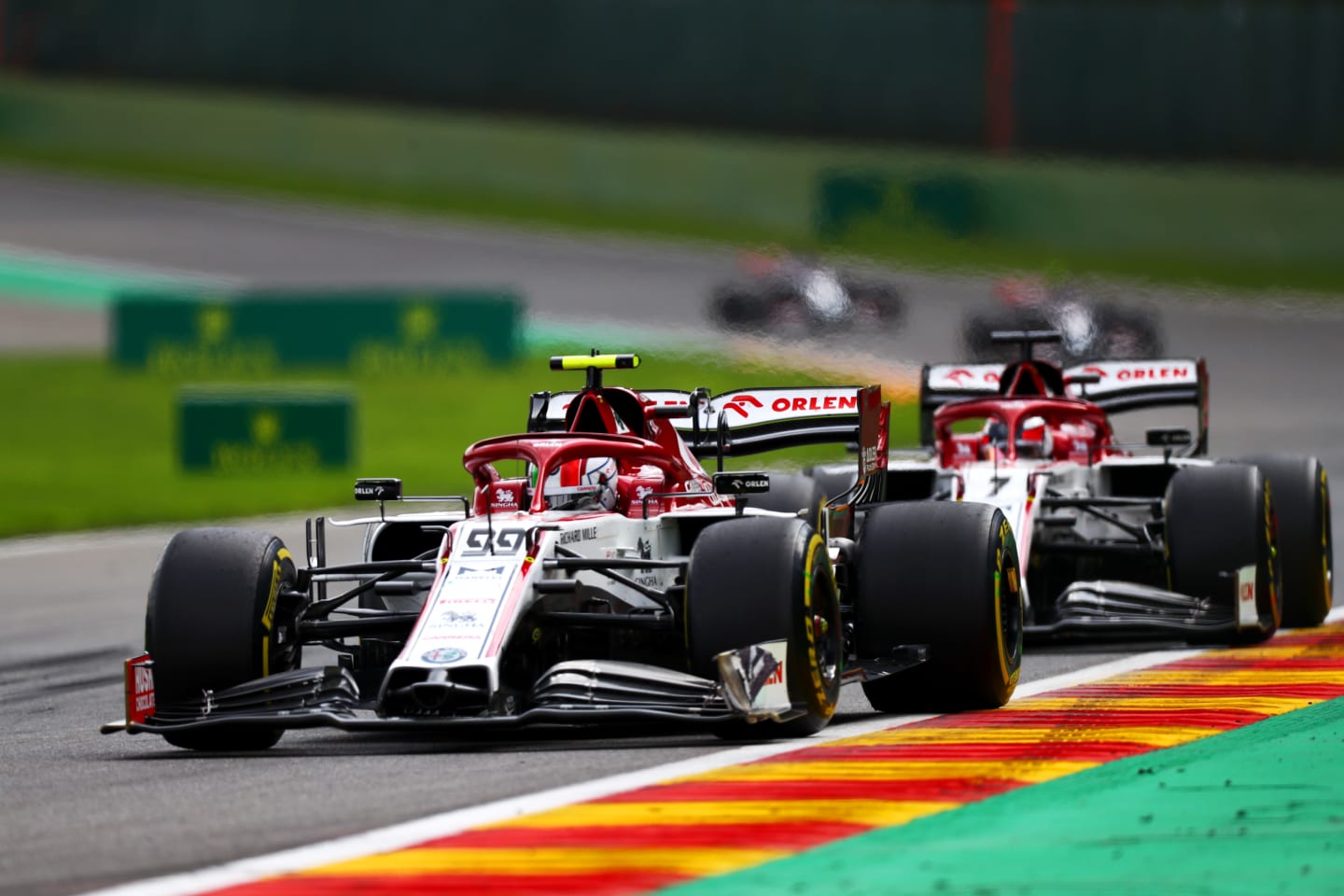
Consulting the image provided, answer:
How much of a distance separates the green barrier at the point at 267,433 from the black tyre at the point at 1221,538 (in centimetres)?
1407

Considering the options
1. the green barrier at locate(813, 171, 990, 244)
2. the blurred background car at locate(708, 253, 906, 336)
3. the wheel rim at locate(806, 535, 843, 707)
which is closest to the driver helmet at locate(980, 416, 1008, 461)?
the wheel rim at locate(806, 535, 843, 707)

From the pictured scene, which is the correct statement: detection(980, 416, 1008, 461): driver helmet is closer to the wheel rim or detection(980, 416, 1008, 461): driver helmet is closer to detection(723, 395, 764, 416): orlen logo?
detection(723, 395, 764, 416): orlen logo

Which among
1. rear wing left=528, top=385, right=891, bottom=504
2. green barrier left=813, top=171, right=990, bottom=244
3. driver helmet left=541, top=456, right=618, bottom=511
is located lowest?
driver helmet left=541, top=456, right=618, bottom=511

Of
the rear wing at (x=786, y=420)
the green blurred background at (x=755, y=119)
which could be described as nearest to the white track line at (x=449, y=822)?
the rear wing at (x=786, y=420)

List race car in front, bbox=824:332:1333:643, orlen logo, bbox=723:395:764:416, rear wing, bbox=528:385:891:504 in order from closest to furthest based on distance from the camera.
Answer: rear wing, bbox=528:385:891:504, orlen logo, bbox=723:395:764:416, race car in front, bbox=824:332:1333:643

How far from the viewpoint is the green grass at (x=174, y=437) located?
75.1 feet

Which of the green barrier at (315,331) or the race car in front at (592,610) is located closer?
the race car in front at (592,610)

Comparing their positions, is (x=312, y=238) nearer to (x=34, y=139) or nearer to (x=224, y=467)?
(x=34, y=139)

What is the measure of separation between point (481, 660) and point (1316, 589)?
21.8ft

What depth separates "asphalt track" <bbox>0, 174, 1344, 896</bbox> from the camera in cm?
793

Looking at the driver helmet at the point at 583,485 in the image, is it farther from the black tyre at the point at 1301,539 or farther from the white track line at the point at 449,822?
the black tyre at the point at 1301,539

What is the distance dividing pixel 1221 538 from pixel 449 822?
6443 mm

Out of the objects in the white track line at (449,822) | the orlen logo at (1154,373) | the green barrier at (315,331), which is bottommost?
the white track line at (449,822)

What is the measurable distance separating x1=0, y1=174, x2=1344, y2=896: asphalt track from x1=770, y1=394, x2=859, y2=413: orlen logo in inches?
61.7
